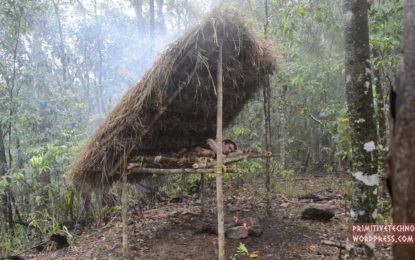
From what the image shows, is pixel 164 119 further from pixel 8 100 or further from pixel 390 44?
pixel 8 100

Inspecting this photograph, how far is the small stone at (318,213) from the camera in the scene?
23.6 ft

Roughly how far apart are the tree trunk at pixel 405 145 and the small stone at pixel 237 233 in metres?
5.23

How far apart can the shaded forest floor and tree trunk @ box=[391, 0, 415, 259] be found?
3.93 m

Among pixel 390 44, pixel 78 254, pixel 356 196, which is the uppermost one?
pixel 390 44

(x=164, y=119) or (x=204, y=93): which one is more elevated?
(x=204, y=93)

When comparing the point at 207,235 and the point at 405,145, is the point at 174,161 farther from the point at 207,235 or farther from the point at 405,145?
the point at 405,145

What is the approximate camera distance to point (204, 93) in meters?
6.39

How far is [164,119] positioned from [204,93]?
84 centimetres

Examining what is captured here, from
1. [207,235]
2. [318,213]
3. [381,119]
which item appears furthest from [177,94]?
[381,119]

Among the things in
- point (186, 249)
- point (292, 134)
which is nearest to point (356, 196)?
point (186, 249)

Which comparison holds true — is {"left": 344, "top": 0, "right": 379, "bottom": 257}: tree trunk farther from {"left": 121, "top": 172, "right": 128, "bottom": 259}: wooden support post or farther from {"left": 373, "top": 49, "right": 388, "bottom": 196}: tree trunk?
{"left": 121, "top": 172, "right": 128, "bottom": 259}: wooden support post

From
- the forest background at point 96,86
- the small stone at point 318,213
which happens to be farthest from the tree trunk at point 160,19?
the small stone at point 318,213

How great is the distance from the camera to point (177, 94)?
5.85 meters

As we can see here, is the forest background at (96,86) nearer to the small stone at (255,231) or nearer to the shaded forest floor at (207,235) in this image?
the shaded forest floor at (207,235)
